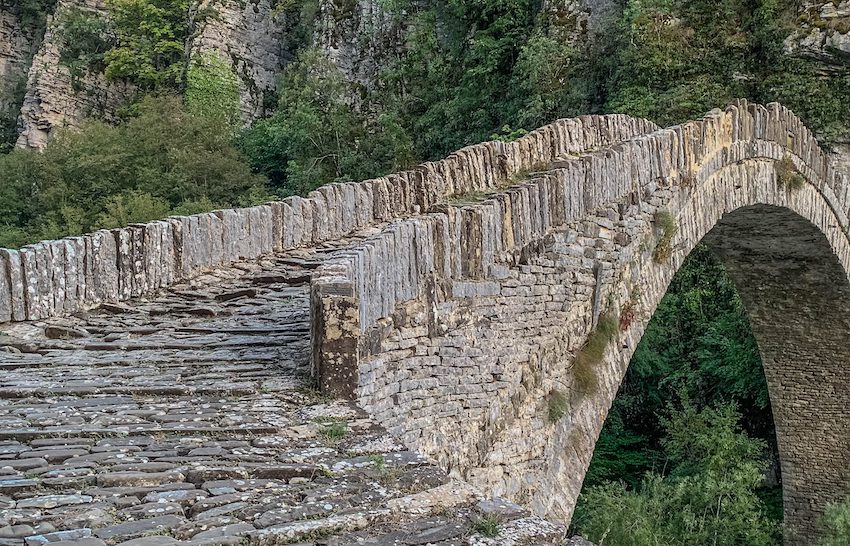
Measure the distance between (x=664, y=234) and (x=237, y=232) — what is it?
379 centimetres

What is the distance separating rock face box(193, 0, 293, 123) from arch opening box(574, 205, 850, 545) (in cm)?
1744

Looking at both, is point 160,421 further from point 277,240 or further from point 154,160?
point 154,160

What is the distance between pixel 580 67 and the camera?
18.0m

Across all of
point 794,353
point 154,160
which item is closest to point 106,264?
point 794,353

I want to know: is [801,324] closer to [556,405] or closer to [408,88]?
[556,405]

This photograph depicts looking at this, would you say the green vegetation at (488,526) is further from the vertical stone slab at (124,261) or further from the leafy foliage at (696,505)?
the leafy foliage at (696,505)

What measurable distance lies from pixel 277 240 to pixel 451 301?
234cm

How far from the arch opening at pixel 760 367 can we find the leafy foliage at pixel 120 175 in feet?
35.1

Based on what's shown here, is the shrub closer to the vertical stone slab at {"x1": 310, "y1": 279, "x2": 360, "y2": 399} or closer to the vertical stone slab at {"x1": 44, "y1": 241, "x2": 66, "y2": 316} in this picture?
the vertical stone slab at {"x1": 310, "y1": 279, "x2": 360, "y2": 399}

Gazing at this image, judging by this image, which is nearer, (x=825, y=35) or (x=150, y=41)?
(x=825, y=35)

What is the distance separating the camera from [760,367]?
14.9 metres

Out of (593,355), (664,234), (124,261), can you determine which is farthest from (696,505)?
(124,261)

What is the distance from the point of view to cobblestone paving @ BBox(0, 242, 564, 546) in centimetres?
212

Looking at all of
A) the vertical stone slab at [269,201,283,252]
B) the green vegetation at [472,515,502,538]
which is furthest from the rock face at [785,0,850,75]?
the green vegetation at [472,515,502,538]
